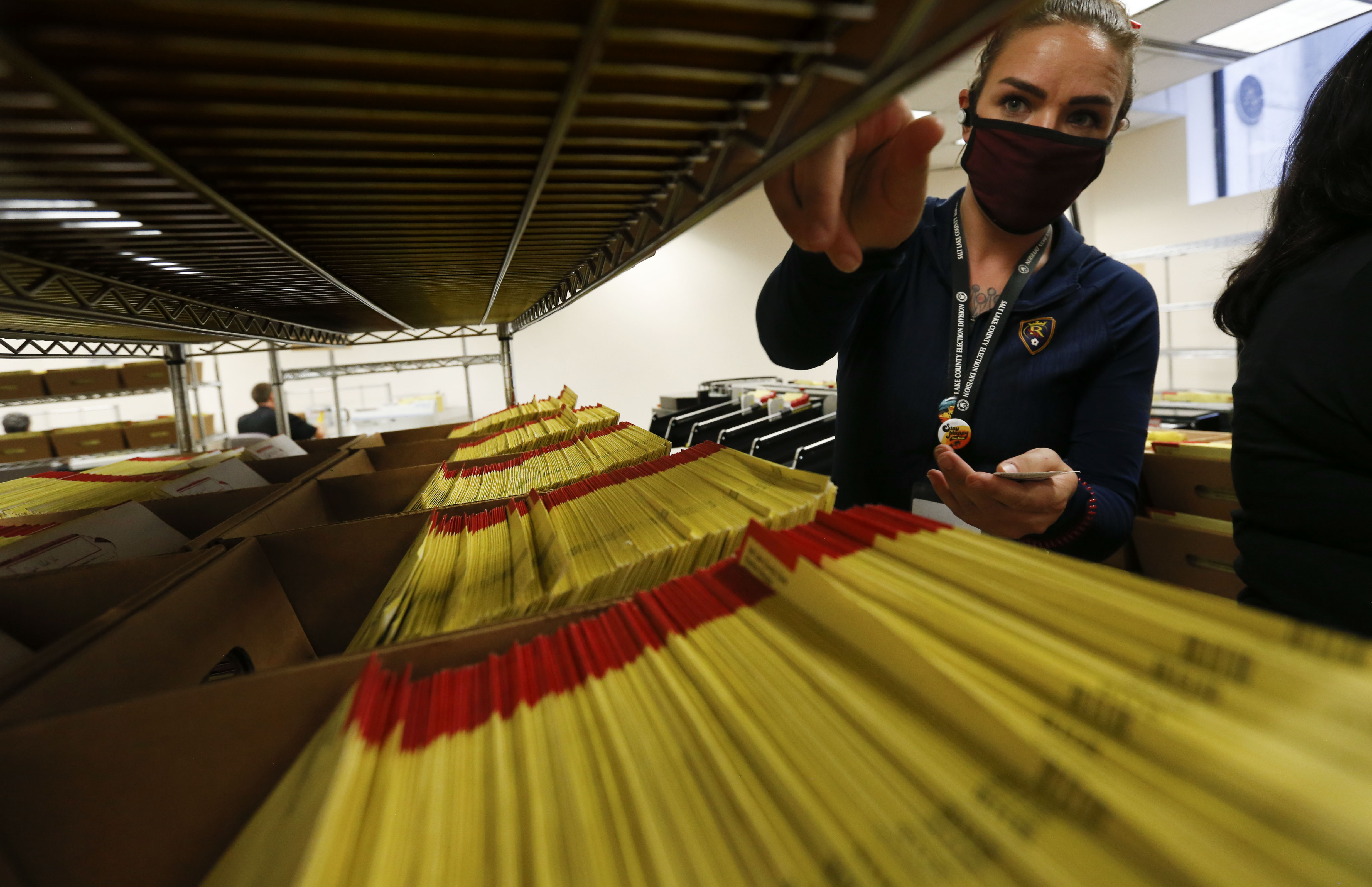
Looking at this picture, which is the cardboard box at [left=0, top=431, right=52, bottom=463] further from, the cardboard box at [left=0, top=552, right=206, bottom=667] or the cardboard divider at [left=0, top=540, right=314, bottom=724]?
the cardboard divider at [left=0, top=540, right=314, bottom=724]

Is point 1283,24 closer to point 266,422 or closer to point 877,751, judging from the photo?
point 877,751

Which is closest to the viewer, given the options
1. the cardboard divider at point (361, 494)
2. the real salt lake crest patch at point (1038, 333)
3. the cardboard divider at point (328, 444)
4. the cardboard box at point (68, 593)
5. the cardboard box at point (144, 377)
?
the cardboard box at point (68, 593)

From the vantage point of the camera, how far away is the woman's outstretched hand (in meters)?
0.55

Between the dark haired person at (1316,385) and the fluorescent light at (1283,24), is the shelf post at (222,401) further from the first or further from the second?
the fluorescent light at (1283,24)

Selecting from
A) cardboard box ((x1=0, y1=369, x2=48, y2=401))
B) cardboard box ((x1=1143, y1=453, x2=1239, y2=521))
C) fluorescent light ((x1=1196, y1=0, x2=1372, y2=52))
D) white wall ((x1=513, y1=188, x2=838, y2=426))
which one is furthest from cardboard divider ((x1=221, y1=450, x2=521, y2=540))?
white wall ((x1=513, y1=188, x2=838, y2=426))

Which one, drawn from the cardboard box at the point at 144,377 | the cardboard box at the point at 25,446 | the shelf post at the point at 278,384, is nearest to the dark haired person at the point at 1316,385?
the shelf post at the point at 278,384

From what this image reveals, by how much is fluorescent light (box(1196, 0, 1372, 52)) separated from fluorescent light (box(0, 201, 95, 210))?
23.2 ft

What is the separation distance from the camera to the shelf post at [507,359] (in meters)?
3.41

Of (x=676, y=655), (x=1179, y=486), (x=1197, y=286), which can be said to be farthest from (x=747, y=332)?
(x=676, y=655)

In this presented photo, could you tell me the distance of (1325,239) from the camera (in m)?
1.06

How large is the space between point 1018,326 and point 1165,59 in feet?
20.4

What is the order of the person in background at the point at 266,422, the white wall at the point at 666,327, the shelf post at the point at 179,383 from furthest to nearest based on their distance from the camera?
the white wall at the point at 666,327 < the person in background at the point at 266,422 < the shelf post at the point at 179,383

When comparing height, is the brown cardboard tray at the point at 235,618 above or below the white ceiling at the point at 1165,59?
below

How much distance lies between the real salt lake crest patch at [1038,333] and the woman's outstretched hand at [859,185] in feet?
2.55
